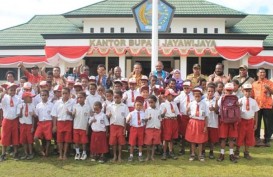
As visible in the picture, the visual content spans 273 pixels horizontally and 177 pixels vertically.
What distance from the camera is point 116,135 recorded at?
7.30m

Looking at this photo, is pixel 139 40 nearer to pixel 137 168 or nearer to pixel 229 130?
pixel 229 130

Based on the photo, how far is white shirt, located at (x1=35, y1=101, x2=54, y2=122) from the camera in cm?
756

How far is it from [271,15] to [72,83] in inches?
957

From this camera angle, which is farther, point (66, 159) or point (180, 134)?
point (180, 134)

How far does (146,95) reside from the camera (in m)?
7.52

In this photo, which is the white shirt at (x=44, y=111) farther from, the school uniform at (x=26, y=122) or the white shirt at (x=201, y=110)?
the white shirt at (x=201, y=110)

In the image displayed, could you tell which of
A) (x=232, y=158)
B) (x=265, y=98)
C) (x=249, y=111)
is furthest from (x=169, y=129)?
(x=265, y=98)

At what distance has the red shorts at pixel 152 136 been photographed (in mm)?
7293

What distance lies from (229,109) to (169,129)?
1325 mm

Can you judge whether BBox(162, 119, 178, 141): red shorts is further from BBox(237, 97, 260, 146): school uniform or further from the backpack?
BBox(237, 97, 260, 146): school uniform

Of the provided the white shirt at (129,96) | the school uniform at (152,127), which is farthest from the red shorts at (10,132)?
the school uniform at (152,127)

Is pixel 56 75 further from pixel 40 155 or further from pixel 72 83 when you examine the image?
pixel 40 155

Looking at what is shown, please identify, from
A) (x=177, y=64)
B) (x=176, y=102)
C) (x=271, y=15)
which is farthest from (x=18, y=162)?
(x=271, y=15)

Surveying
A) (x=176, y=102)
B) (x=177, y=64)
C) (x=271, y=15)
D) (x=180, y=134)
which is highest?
(x=271, y=15)
